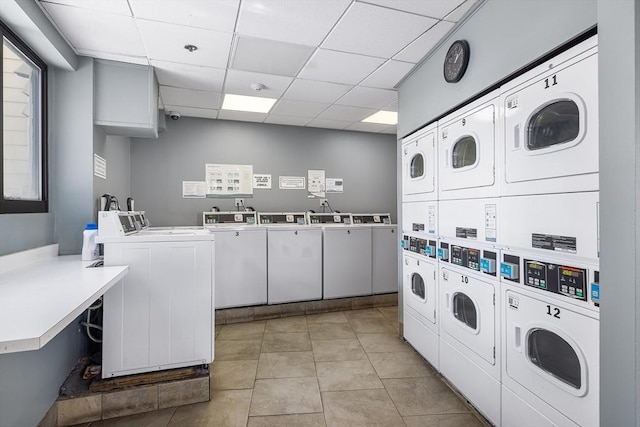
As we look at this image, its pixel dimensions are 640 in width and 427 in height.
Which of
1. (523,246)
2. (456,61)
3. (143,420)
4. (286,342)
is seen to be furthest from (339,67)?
(143,420)

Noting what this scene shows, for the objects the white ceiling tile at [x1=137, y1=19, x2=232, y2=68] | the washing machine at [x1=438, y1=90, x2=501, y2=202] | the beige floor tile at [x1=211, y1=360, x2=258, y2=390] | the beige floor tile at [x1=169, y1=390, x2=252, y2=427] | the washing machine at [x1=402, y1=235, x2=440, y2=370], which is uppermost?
the white ceiling tile at [x1=137, y1=19, x2=232, y2=68]

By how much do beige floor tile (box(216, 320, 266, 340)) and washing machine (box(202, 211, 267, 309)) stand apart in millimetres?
254

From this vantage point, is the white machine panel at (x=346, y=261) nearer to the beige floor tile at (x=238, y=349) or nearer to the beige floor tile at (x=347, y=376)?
the beige floor tile at (x=238, y=349)

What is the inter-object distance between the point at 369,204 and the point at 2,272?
446 cm

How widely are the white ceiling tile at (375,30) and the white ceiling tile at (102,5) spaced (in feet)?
4.50

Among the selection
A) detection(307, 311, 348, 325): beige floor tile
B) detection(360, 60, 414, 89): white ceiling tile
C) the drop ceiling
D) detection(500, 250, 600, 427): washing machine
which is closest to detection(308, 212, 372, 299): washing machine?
detection(307, 311, 348, 325): beige floor tile

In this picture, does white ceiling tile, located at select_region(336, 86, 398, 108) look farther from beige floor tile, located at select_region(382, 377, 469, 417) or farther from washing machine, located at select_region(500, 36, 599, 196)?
beige floor tile, located at select_region(382, 377, 469, 417)

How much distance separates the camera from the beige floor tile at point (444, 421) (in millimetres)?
1946

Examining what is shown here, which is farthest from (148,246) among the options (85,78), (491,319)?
(491,319)

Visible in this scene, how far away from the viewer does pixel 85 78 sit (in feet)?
8.33

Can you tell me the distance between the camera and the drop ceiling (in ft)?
6.50

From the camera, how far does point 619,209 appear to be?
113cm

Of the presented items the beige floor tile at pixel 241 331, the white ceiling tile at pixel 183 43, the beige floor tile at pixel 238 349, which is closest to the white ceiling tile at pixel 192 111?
the white ceiling tile at pixel 183 43

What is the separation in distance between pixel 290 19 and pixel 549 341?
2.48 meters
